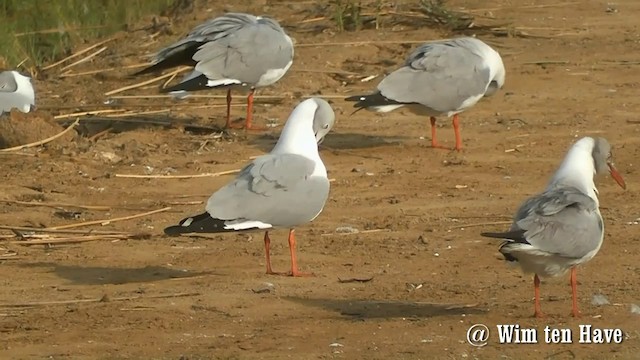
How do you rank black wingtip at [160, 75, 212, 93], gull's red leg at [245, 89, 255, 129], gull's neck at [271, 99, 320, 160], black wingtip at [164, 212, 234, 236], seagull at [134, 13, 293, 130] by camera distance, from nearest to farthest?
black wingtip at [164, 212, 234, 236] < gull's neck at [271, 99, 320, 160] < black wingtip at [160, 75, 212, 93] < seagull at [134, 13, 293, 130] < gull's red leg at [245, 89, 255, 129]

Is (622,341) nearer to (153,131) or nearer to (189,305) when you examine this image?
(189,305)

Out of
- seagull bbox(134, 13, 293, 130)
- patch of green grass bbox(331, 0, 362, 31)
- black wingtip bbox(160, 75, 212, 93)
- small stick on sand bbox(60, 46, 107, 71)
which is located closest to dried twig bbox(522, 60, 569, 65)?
patch of green grass bbox(331, 0, 362, 31)

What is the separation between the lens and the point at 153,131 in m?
12.1

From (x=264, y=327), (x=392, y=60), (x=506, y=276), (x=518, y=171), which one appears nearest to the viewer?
(x=264, y=327)

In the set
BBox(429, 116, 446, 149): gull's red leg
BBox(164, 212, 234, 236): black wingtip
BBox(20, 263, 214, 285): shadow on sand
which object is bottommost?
BBox(429, 116, 446, 149): gull's red leg

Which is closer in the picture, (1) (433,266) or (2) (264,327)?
(2) (264,327)

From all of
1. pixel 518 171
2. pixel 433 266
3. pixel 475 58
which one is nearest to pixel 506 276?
pixel 433 266

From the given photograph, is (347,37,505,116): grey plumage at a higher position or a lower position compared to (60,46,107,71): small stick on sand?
higher

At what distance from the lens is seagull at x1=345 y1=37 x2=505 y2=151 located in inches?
442

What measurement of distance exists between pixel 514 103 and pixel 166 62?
3.00 m

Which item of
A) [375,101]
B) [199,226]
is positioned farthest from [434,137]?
[199,226]

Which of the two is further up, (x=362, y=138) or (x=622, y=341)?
(x=622, y=341)

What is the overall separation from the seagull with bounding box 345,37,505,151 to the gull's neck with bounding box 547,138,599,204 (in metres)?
3.44

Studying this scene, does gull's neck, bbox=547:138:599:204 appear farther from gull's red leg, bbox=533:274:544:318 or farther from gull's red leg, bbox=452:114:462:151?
gull's red leg, bbox=452:114:462:151
